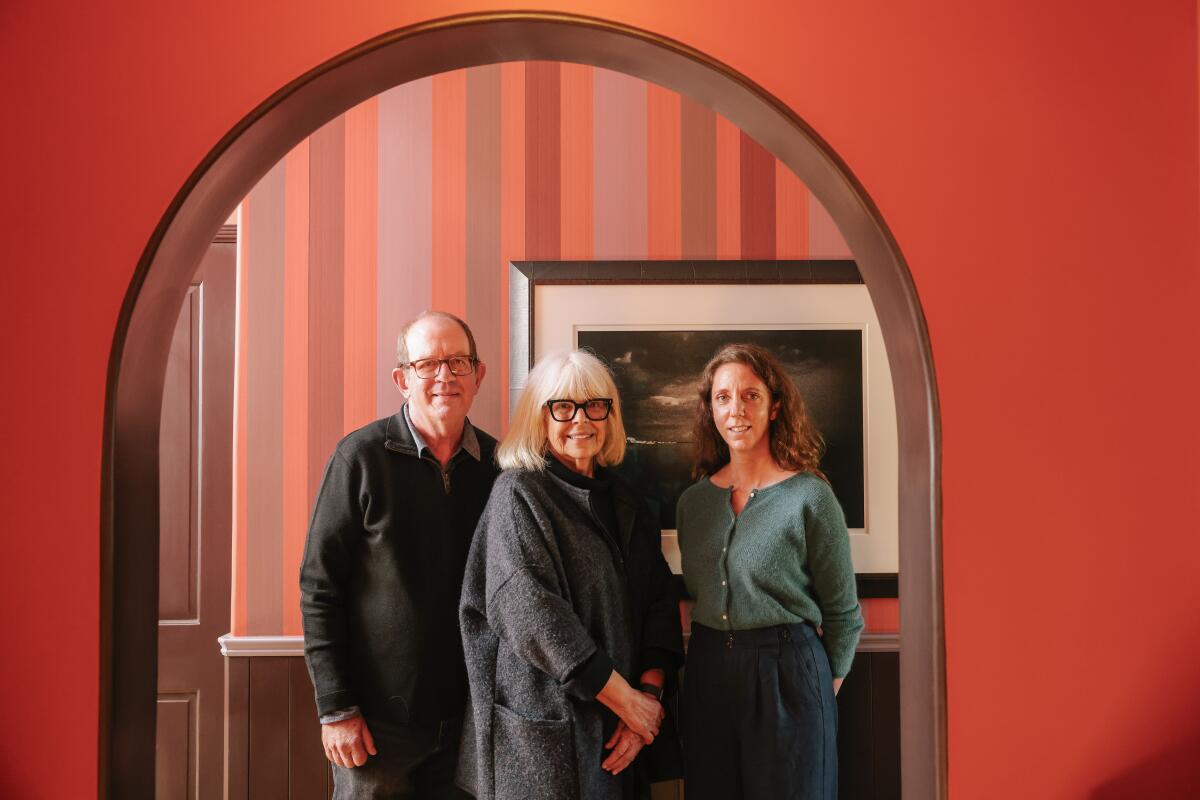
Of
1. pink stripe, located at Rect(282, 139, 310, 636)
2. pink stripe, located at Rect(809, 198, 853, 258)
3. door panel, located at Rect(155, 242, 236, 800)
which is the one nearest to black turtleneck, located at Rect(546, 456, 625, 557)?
pink stripe, located at Rect(282, 139, 310, 636)

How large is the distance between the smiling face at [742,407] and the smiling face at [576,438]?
347 millimetres

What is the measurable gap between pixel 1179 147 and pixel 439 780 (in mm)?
1908

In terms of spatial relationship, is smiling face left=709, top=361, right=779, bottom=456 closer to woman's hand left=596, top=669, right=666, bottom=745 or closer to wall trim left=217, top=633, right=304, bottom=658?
woman's hand left=596, top=669, right=666, bottom=745

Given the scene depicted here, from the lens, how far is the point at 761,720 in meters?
1.82

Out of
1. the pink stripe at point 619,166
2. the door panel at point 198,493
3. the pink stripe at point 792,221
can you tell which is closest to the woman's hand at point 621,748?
the pink stripe at point 619,166

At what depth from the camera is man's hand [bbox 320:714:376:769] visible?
183 centimetres

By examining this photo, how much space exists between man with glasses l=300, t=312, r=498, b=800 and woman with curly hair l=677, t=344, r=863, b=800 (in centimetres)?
58

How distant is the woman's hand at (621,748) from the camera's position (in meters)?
1.78

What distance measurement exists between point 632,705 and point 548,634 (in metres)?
0.27

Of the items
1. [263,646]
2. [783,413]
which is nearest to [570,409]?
[783,413]

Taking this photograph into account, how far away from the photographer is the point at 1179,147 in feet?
3.95

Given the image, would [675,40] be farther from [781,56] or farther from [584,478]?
[584,478]

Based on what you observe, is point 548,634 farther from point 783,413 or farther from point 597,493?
point 783,413

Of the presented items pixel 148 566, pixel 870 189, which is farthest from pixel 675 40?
pixel 148 566
